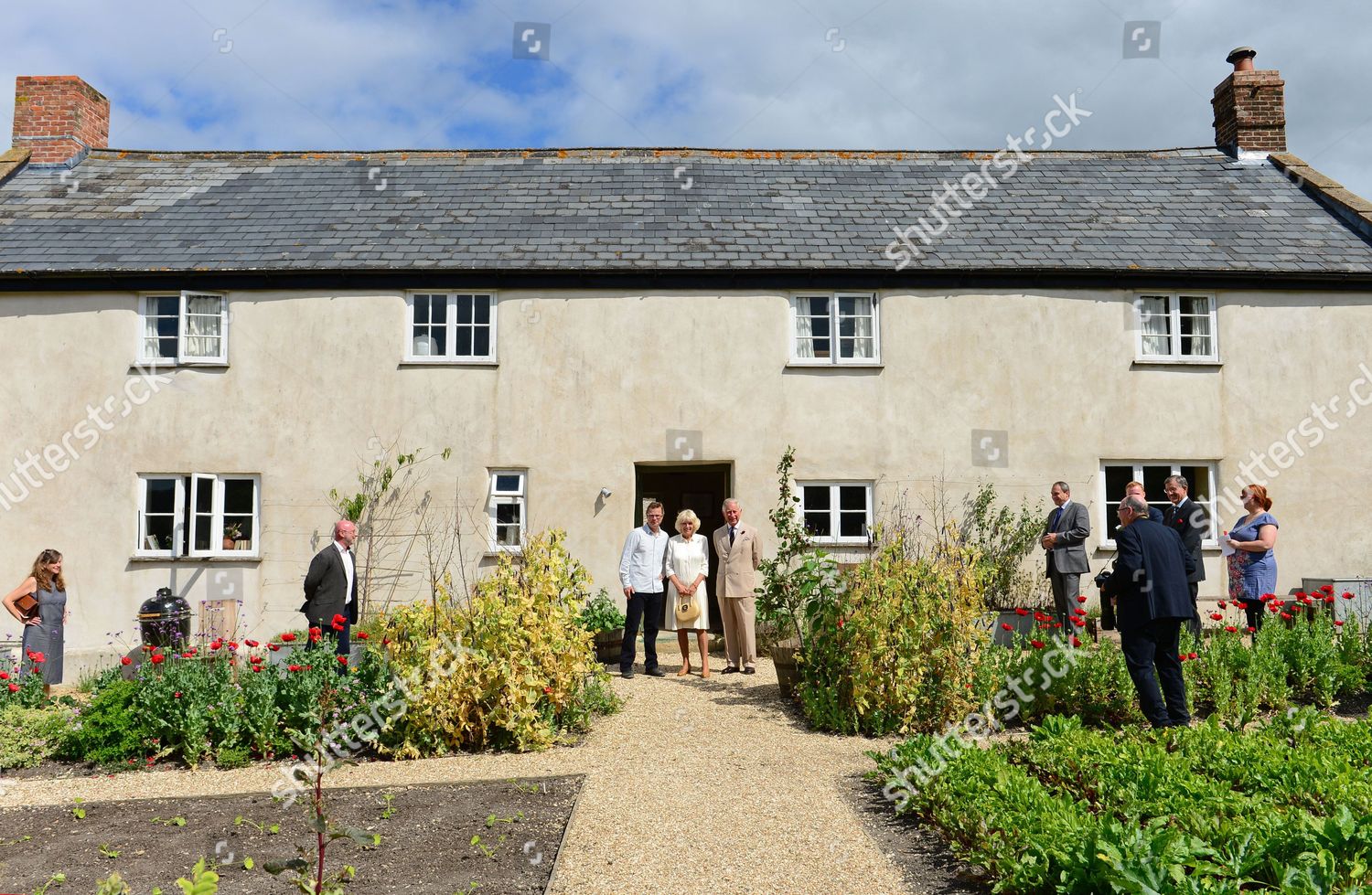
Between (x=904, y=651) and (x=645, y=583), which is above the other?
(x=645, y=583)

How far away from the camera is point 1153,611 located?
22.9ft

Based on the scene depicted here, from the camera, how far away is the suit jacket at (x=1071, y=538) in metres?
10.8

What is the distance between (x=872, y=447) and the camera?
43.3ft

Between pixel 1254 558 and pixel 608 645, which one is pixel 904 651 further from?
pixel 608 645

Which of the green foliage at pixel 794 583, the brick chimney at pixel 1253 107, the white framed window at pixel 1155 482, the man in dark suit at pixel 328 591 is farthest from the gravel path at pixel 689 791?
the brick chimney at pixel 1253 107

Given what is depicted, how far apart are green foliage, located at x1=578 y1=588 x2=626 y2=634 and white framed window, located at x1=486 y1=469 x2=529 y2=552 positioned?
169cm

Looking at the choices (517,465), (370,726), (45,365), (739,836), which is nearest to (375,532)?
Result: (517,465)

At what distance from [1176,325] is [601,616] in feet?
29.0

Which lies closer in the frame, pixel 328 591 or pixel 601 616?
pixel 328 591

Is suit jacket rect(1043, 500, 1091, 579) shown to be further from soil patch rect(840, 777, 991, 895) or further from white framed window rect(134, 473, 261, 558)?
white framed window rect(134, 473, 261, 558)

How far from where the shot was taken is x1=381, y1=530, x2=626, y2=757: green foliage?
7328mm

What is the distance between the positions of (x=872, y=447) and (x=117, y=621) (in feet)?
33.1

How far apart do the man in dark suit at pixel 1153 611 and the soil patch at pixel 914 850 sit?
233 centimetres

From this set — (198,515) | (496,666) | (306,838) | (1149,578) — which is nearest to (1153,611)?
(1149,578)
